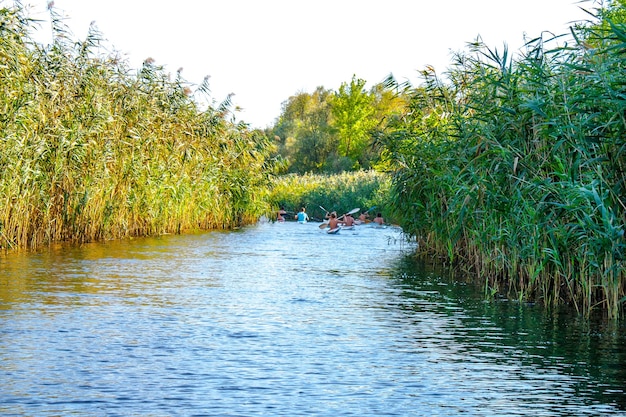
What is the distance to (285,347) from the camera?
8.56m

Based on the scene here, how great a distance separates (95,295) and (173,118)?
13.1 metres

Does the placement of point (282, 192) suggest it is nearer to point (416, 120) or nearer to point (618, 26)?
point (416, 120)

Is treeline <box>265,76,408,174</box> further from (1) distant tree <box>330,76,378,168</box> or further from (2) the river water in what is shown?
(2) the river water

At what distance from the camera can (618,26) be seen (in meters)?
9.34

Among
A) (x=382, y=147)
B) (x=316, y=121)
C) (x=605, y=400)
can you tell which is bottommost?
(x=605, y=400)

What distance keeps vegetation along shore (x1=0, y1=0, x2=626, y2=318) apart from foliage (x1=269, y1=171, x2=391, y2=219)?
4.82 metres

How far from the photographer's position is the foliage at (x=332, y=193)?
37469 mm

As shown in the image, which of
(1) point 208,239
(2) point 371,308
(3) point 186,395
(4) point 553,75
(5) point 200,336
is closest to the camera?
(3) point 186,395

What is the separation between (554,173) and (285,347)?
3.83 metres

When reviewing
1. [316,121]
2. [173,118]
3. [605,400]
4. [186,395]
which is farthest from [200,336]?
[316,121]

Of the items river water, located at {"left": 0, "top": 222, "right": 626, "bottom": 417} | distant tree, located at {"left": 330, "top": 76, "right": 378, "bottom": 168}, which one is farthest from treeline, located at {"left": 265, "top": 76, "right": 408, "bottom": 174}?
river water, located at {"left": 0, "top": 222, "right": 626, "bottom": 417}

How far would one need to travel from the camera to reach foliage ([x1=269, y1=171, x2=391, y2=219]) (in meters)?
37.5

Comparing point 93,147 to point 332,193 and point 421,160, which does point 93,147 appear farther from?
point 332,193

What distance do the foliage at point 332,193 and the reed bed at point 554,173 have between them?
2286 centimetres
